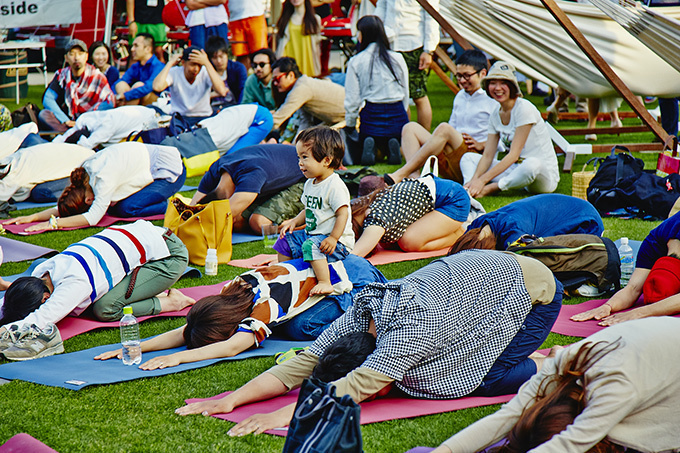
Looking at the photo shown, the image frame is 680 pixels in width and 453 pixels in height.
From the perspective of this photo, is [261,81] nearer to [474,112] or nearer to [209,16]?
[209,16]

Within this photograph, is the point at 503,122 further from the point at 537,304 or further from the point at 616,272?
the point at 537,304

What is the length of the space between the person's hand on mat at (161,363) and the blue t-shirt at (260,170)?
2.28 metres

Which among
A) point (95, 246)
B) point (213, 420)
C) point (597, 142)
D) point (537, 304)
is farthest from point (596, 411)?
point (597, 142)

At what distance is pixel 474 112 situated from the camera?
7219mm

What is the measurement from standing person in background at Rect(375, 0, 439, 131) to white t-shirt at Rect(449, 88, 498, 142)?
5.10 ft

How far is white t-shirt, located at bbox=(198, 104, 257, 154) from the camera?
24.7ft

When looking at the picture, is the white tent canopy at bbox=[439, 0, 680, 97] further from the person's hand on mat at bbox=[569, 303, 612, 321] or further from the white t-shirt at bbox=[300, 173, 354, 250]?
the white t-shirt at bbox=[300, 173, 354, 250]

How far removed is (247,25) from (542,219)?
683 centimetres

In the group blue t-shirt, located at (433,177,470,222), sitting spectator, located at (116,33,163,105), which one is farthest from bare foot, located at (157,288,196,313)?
sitting spectator, located at (116,33,163,105)

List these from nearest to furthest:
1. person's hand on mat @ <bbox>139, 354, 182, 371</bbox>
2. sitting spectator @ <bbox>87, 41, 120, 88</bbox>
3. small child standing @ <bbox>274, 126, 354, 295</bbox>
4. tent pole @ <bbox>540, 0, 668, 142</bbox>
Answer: person's hand on mat @ <bbox>139, 354, 182, 371</bbox> → small child standing @ <bbox>274, 126, 354, 295</bbox> → tent pole @ <bbox>540, 0, 668, 142</bbox> → sitting spectator @ <bbox>87, 41, 120, 88</bbox>

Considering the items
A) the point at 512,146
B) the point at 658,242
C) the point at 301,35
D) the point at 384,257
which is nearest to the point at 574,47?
the point at 512,146

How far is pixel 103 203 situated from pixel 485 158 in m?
3.10

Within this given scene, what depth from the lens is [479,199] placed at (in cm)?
661

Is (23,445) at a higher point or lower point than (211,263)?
higher
